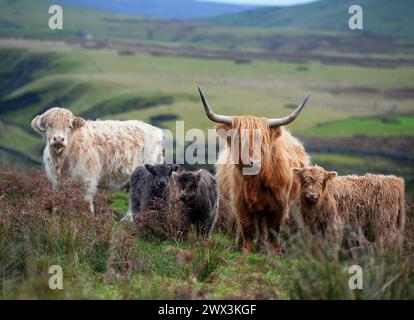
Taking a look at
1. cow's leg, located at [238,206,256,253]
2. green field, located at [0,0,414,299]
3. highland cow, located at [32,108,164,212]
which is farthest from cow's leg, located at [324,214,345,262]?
highland cow, located at [32,108,164,212]

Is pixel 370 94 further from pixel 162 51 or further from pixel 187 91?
pixel 162 51

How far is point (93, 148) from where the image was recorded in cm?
1034

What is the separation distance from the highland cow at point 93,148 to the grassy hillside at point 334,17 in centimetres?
9181

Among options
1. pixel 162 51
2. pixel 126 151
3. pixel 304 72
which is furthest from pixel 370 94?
pixel 126 151

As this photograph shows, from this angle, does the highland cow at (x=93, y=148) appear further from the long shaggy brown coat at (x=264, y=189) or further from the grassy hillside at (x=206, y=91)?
the grassy hillside at (x=206, y=91)

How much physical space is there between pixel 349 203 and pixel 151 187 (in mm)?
2223

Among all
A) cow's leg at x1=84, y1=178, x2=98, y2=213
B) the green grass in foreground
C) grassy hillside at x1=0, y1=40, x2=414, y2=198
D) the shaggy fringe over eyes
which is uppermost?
grassy hillside at x1=0, y1=40, x2=414, y2=198

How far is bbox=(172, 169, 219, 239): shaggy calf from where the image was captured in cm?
877

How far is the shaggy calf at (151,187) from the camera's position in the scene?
358 inches

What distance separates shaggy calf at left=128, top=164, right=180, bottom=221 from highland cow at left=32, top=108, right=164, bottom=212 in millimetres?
543

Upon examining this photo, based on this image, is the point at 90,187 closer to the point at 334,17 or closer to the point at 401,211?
the point at 401,211

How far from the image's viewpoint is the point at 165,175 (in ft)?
30.1

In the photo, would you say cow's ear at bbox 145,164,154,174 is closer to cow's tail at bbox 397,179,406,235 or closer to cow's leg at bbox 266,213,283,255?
cow's leg at bbox 266,213,283,255

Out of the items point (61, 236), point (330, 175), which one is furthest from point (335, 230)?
point (61, 236)
